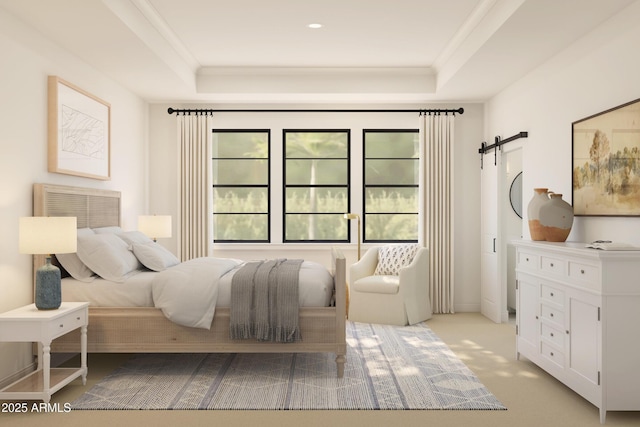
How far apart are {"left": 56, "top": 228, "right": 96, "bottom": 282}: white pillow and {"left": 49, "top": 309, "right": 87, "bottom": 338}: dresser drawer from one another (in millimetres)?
460

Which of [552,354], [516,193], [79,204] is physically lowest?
[552,354]

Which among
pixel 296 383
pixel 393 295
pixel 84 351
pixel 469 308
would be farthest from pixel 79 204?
pixel 469 308

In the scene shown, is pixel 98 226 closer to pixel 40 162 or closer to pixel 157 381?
pixel 40 162

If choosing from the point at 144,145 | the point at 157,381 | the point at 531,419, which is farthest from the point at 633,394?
the point at 144,145

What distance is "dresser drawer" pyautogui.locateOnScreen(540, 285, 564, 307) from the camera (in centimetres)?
375

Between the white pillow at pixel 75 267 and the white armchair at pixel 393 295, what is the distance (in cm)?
296

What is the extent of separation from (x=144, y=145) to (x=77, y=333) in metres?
3.22

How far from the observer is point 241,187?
704cm

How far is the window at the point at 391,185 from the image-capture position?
23.1ft

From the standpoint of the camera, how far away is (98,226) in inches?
206

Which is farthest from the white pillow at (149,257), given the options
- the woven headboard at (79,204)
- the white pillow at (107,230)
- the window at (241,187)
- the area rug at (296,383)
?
the window at (241,187)

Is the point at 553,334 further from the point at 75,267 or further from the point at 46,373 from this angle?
the point at 75,267

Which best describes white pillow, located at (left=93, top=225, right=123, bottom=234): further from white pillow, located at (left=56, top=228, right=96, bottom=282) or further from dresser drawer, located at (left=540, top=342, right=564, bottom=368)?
dresser drawer, located at (left=540, top=342, right=564, bottom=368)

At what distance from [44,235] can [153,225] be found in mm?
2320
